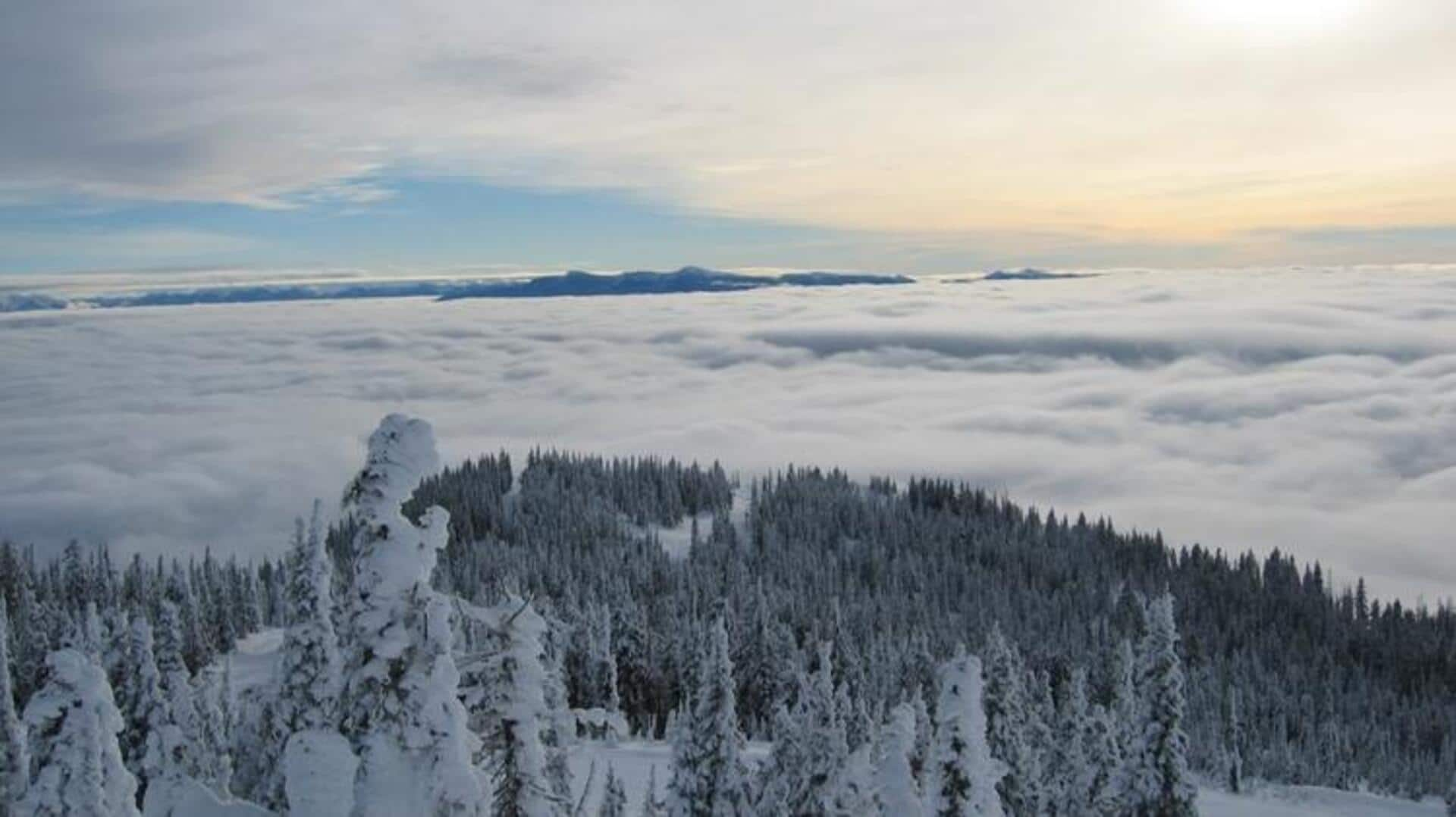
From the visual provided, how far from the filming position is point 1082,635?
175 meters

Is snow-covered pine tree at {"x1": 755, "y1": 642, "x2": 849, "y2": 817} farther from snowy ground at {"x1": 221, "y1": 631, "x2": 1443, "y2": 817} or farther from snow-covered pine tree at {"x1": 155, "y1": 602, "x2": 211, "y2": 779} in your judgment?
snowy ground at {"x1": 221, "y1": 631, "x2": 1443, "y2": 817}

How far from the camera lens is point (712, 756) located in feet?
120

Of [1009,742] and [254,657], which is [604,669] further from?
[1009,742]

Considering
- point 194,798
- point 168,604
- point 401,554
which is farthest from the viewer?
point 168,604

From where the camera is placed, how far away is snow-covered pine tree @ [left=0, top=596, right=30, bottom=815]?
25.8 meters

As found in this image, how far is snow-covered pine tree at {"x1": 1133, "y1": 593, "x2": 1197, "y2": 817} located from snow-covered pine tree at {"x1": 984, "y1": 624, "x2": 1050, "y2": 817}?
5.98 metres

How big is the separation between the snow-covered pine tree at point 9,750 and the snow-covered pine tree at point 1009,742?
113 ft

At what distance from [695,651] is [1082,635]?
8812 cm

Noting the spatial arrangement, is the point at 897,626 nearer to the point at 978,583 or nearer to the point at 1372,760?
the point at 978,583

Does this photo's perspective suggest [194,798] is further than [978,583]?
No

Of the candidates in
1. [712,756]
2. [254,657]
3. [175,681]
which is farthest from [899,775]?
[254,657]

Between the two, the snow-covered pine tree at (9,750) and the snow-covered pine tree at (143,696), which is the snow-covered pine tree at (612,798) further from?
the snow-covered pine tree at (9,750)

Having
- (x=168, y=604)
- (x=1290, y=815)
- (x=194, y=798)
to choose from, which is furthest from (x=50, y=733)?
(x=1290, y=815)

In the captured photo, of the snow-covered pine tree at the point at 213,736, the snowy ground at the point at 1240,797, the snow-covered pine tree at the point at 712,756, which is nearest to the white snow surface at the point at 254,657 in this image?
the snow-covered pine tree at the point at 213,736
